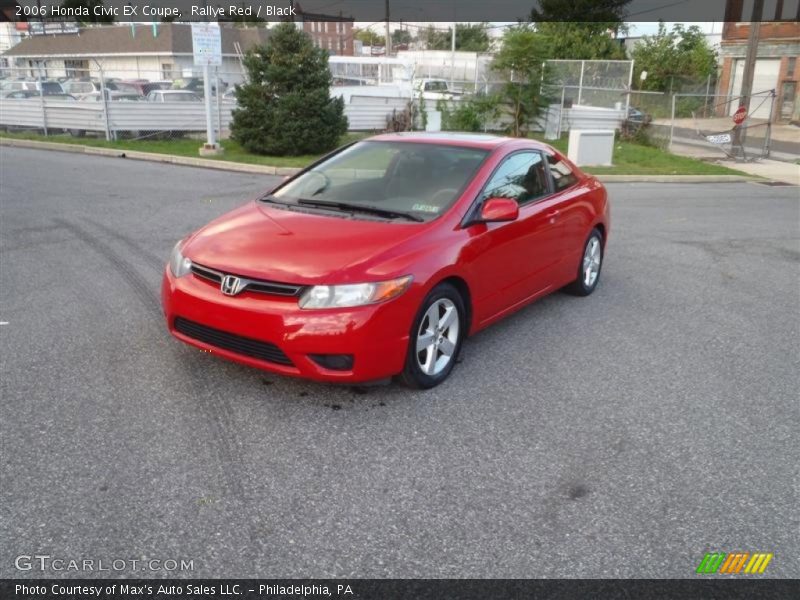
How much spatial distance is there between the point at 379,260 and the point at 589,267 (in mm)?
3253

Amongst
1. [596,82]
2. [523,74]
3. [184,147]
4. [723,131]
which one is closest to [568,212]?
[184,147]

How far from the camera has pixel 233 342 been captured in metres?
4.23

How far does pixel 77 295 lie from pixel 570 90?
21191 mm

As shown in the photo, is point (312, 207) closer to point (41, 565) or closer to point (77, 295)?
point (77, 295)

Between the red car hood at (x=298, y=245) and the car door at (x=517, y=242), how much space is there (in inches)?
23.3

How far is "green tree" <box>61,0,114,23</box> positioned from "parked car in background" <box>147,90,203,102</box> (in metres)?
38.6

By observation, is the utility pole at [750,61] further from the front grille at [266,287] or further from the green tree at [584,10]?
the green tree at [584,10]

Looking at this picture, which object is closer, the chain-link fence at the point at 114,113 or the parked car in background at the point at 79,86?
the chain-link fence at the point at 114,113

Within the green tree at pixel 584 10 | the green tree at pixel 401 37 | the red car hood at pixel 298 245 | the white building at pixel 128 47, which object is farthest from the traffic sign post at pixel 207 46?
the green tree at pixel 401 37

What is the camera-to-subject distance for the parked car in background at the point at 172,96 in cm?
2173

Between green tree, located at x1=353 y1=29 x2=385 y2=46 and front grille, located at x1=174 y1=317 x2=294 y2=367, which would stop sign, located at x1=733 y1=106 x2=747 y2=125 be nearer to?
front grille, located at x1=174 y1=317 x2=294 y2=367

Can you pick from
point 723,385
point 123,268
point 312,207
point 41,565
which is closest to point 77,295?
point 123,268

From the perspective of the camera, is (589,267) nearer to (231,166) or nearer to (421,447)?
(421,447)

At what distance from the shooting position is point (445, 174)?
207 inches
